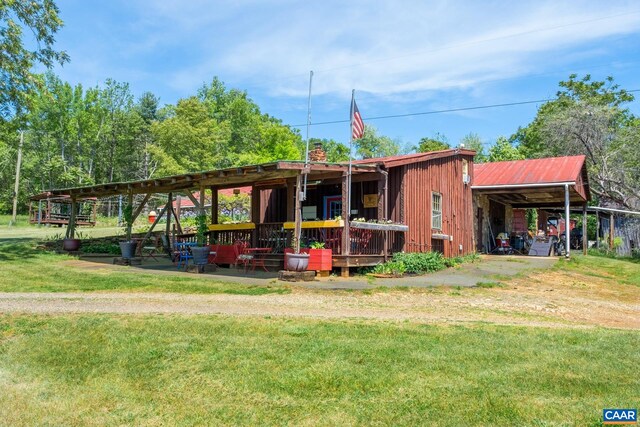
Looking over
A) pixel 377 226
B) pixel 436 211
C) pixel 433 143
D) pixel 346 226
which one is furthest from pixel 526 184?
pixel 433 143

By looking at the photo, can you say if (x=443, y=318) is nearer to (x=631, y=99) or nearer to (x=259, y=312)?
A: (x=259, y=312)

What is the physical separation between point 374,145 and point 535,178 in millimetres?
39826

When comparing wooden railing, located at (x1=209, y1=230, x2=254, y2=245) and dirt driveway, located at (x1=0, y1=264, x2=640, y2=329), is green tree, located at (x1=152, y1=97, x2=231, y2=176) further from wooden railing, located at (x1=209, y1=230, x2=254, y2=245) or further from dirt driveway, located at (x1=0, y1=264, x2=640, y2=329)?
dirt driveway, located at (x1=0, y1=264, x2=640, y2=329)

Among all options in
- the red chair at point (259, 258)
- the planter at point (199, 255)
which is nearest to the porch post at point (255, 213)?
the red chair at point (259, 258)

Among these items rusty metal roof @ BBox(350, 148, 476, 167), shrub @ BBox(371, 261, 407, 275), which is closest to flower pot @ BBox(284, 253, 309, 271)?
shrub @ BBox(371, 261, 407, 275)

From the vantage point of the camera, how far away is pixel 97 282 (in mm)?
10805

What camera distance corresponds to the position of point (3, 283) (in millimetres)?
10555

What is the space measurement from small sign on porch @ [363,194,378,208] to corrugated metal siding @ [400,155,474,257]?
770 millimetres

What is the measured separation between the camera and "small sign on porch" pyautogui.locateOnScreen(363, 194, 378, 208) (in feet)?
48.6

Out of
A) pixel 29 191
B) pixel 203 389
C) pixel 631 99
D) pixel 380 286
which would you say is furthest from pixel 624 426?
pixel 29 191

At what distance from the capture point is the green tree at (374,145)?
→ 5803cm

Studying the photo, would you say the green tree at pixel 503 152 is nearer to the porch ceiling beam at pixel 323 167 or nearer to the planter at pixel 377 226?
the planter at pixel 377 226

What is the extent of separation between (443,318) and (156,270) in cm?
897

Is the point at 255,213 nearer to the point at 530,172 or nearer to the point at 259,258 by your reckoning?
the point at 259,258
